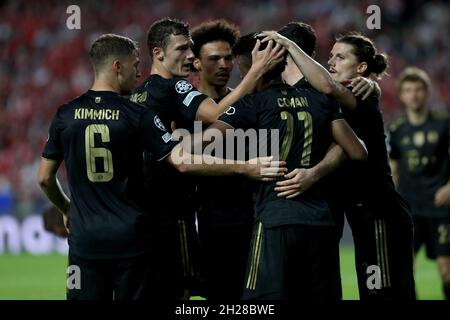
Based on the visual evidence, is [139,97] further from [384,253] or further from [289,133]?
[384,253]

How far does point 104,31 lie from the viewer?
20344 mm

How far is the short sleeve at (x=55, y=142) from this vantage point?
5.34 meters

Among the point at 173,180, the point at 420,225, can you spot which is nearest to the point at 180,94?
the point at 173,180

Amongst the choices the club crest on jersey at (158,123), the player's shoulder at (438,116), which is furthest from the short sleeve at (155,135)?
the player's shoulder at (438,116)

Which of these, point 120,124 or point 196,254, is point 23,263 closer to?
point 196,254

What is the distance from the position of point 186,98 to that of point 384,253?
5.60 feet

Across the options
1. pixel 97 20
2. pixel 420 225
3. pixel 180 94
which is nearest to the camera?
pixel 180 94

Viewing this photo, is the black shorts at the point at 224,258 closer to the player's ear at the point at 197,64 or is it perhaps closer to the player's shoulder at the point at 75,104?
the player's ear at the point at 197,64

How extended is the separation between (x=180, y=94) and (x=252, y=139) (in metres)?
0.74

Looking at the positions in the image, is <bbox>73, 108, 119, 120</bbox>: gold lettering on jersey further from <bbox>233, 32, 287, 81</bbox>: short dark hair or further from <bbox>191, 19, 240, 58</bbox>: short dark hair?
<bbox>191, 19, 240, 58</bbox>: short dark hair

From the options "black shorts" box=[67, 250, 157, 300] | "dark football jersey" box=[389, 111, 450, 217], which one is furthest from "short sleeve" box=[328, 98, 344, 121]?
"dark football jersey" box=[389, 111, 450, 217]

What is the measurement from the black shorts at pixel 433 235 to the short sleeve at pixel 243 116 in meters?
4.49

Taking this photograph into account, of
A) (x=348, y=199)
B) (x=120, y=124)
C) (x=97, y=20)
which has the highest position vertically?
(x=97, y=20)

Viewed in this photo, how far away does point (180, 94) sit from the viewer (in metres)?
5.77
